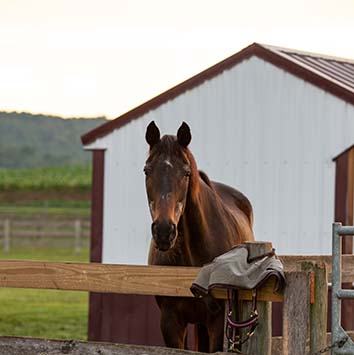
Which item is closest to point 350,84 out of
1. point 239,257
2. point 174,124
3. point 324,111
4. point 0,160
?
point 324,111

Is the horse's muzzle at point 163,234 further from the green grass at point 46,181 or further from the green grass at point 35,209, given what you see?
the green grass at point 46,181

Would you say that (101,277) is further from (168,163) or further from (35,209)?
(35,209)

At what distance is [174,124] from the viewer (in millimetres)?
15680

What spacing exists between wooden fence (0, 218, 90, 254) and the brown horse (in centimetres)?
3025

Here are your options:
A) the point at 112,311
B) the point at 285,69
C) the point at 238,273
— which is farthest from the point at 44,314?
the point at 238,273

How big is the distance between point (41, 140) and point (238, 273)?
389ft

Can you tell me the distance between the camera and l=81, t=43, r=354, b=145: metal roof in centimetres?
1443

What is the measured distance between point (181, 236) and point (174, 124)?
712 centimetres

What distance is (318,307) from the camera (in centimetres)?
620

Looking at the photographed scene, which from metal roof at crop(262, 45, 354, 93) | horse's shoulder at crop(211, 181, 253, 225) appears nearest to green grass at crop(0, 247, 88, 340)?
metal roof at crop(262, 45, 354, 93)

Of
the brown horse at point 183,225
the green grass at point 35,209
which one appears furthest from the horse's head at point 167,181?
the green grass at point 35,209

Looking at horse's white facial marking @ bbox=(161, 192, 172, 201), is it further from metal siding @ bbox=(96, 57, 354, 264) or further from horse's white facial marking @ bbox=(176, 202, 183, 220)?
metal siding @ bbox=(96, 57, 354, 264)

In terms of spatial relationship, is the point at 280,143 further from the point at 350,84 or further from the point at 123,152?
the point at 123,152

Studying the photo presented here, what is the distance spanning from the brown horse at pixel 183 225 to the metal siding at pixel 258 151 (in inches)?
185
